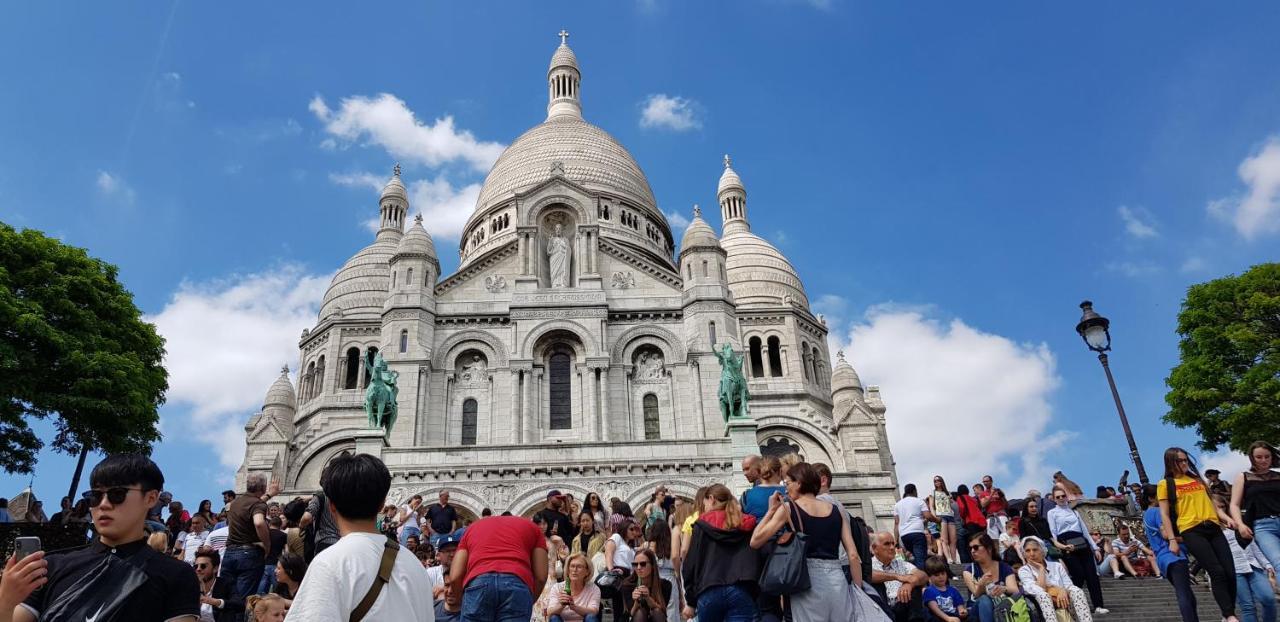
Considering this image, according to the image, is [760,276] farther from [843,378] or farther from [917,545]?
[917,545]

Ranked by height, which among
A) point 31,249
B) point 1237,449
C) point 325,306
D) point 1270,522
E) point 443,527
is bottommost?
point 1270,522

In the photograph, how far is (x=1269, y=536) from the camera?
852 cm

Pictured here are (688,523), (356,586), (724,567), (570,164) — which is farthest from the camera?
(570,164)

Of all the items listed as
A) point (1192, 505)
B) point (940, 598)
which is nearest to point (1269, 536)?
point (1192, 505)

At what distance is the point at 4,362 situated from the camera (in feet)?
76.4

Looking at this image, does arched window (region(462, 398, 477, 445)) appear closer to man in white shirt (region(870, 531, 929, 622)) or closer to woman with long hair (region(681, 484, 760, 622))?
man in white shirt (region(870, 531, 929, 622))

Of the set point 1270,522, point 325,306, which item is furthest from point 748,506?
point 325,306

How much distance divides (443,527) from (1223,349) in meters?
30.2

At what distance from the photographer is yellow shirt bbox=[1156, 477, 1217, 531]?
876 cm

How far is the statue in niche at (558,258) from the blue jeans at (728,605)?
2592 centimetres

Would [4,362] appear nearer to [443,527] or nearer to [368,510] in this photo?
[443,527]

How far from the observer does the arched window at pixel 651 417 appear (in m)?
30.2

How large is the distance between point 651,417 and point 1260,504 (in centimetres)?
2269

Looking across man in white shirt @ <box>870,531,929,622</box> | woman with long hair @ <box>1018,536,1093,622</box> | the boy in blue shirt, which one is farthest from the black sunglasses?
woman with long hair @ <box>1018,536,1093,622</box>
